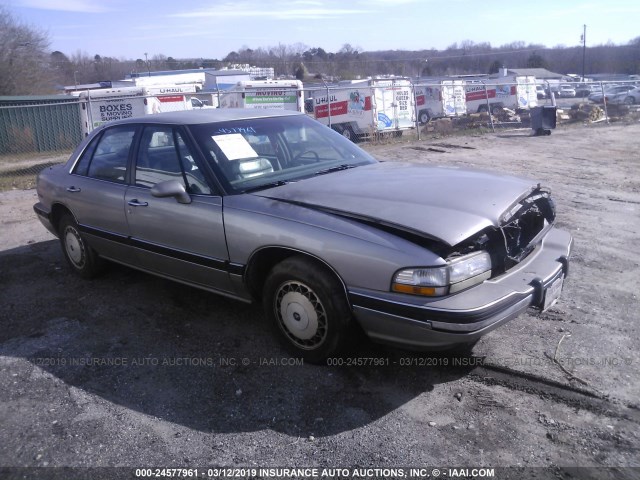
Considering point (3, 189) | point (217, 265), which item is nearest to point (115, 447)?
point (217, 265)

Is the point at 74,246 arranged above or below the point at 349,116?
below

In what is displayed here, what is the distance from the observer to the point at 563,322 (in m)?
4.40

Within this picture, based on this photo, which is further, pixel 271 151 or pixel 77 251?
pixel 77 251

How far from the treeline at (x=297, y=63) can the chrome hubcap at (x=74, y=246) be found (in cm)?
3231

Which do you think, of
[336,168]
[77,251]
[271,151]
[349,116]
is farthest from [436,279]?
[349,116]

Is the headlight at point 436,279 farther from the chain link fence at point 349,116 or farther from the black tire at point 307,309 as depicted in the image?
the chain link fence at point 349,116

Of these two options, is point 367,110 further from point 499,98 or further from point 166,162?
point 166,162

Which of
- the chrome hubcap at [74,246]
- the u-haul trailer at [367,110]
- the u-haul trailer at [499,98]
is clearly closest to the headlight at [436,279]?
the chrome hubcap at [74,246]

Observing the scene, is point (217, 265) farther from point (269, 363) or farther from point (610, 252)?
point (610, 252)

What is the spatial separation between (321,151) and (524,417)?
271 cm

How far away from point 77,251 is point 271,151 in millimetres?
2488

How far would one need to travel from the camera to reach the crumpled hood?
3.34 meters

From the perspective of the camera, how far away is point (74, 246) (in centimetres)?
571

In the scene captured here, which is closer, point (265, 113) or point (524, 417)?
point (524, 417)
